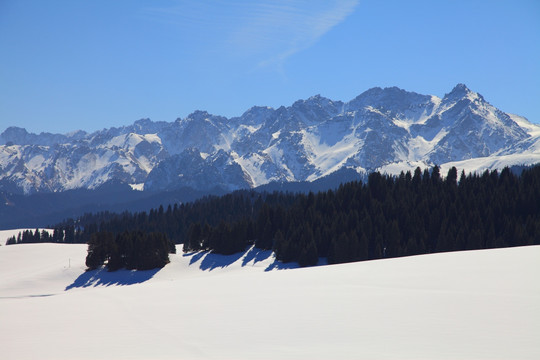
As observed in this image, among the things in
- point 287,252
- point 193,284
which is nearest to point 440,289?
point 193,284

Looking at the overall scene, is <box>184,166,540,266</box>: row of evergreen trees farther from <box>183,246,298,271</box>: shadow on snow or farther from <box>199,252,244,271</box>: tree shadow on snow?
<box>199,252,244,271</box>: tree shadow on snow

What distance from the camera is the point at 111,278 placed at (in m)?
85.9

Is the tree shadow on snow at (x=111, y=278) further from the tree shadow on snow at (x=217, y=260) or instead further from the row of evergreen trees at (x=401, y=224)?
the row of evergreen trees at (x=401, y=224)

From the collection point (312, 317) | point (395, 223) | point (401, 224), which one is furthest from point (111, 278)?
point (312, 317)

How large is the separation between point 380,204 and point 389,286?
7438 cm

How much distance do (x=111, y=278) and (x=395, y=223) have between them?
2067 inches

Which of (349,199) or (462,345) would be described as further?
(349,199)

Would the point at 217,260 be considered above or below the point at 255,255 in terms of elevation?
below

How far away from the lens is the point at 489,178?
110 metres

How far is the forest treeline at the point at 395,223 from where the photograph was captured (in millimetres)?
84875

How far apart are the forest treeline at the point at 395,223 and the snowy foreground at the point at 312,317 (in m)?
47.5

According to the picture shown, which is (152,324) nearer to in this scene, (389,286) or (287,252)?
(389,286)

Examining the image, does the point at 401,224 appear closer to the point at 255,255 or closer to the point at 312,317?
the point at 255,255

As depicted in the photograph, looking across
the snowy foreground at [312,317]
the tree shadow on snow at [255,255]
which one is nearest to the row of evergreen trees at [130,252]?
the tree shadow on snow at [255,255]
